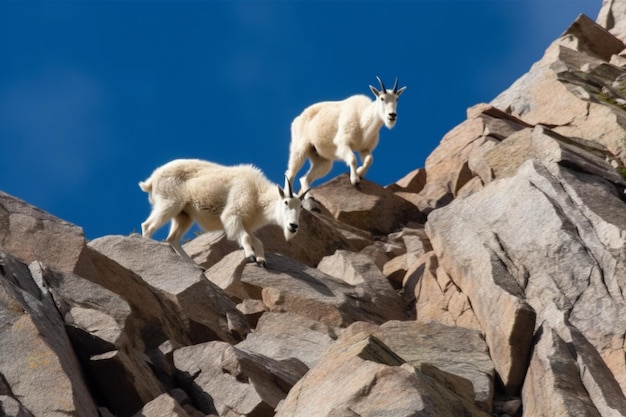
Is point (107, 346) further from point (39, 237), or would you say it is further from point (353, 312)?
point (353, 312)

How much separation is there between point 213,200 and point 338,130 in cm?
452

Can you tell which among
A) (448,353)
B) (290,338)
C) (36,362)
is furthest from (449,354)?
(36,362)

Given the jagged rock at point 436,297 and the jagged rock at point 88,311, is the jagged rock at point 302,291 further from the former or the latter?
the jagged rock at point 88,311

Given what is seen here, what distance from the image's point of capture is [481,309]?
11.2 m

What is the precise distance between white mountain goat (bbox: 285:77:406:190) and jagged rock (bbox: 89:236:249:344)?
668 cm

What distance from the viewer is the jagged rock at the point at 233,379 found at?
9258 mm

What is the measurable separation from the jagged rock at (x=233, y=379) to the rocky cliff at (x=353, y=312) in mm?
19

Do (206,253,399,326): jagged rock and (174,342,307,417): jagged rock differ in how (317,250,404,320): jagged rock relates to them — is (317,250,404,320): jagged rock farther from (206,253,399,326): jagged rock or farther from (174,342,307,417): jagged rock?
(174,342,307,417): jagged rock

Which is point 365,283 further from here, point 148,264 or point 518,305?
point 518,305

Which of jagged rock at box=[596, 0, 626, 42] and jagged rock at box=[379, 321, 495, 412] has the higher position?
jagged rock at box=[596, 0, 626, 42]

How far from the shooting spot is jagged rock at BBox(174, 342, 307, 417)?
30.4 feet

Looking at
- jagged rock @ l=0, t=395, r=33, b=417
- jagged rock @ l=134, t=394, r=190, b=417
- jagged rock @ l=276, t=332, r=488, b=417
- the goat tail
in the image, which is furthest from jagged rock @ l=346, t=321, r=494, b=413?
the goat tail

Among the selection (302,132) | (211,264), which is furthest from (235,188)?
(302,132)

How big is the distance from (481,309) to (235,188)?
226 inches
